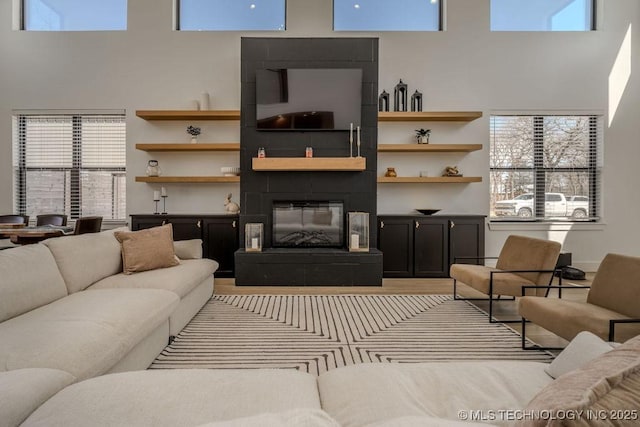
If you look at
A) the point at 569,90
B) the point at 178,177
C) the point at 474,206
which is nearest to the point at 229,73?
the point at 178,177

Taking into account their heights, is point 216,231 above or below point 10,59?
below

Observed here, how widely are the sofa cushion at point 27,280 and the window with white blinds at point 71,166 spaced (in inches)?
139

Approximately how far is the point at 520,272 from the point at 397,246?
2123 mm

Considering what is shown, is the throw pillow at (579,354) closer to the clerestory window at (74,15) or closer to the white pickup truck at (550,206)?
the white pickup truck at (550,206)

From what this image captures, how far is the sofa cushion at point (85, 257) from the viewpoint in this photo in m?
2.52

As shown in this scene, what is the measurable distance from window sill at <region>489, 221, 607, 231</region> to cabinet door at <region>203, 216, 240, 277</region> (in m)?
4.01

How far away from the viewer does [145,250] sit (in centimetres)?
318

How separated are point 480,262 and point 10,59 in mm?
7961

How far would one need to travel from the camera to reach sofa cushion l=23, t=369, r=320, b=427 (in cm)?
104

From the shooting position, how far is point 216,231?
512 centimetres

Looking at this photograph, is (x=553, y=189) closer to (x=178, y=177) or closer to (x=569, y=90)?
(x=569, y=90)

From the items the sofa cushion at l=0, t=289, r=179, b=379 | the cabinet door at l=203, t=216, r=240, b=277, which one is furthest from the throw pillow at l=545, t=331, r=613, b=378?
the cabinet door at l=203, t=216, r=240, b=277

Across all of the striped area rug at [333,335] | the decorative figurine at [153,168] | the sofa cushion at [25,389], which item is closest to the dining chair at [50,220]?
the decorative figurine at [153,168]

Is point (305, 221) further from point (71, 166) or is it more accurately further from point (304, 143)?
point (71, 166)
